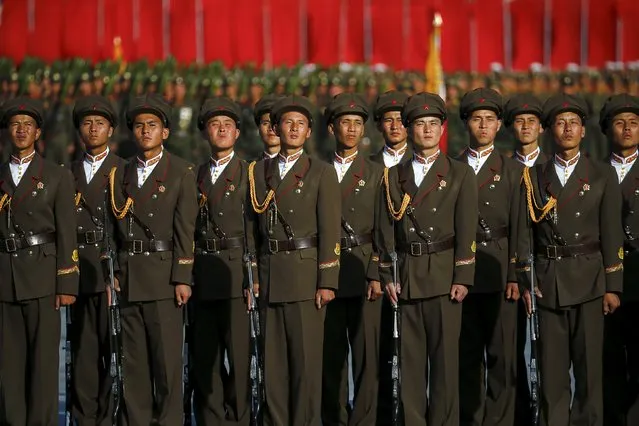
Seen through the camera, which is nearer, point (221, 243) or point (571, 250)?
point (571, 250)

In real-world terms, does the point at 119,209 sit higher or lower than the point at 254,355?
higher

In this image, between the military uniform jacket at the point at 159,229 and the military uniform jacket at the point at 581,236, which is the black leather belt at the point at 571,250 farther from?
the military uniform jacket at the point at 159,229

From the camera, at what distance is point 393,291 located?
7.89 metres

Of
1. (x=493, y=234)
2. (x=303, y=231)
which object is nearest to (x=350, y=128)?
(x=493, y=234)

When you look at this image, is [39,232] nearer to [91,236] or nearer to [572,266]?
[91,236]

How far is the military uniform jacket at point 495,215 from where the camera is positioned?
28.6 feet

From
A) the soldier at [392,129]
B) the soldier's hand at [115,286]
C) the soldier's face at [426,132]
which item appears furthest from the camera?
the soldier at [392,129]

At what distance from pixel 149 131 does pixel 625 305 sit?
297cm

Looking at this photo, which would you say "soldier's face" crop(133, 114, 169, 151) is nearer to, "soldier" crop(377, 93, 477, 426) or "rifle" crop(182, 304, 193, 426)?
"rifle" crop(182, 304, 193, 426)

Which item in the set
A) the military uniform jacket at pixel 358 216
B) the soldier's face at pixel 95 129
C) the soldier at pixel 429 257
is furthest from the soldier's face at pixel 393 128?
the soldier's face at pixel 95 129

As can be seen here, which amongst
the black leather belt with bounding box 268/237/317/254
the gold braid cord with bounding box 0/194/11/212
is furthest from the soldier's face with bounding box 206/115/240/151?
the gold braid cord with bounding box 0/194/11/212

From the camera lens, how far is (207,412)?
8672 millimetres

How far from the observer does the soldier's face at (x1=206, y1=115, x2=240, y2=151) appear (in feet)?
29.2

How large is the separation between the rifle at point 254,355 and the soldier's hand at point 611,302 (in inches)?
76.5
